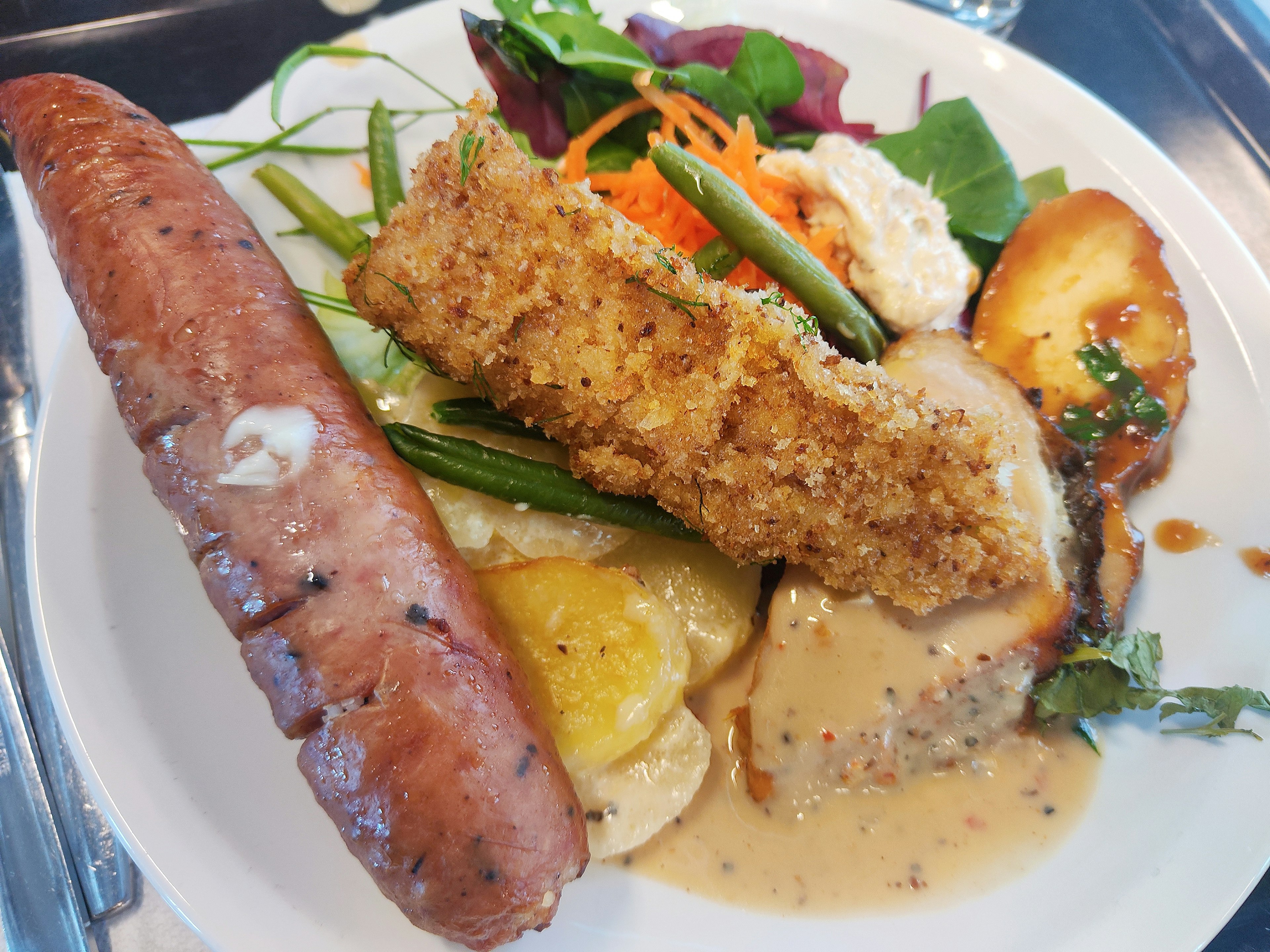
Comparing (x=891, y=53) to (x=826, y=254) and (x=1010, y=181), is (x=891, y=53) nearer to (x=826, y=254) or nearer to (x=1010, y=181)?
(x=1010, y=181)

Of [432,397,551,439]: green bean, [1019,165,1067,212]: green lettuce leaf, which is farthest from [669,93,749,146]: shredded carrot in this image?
[432,397,551,439]: green bean

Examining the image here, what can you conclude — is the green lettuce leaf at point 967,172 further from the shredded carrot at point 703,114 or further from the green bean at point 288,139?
the green bean at point 288,139

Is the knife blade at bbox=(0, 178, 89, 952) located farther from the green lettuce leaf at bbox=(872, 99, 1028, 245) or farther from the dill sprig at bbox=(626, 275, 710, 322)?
the green lettuce leaf at bbox=(872, 99, 1028, 245)

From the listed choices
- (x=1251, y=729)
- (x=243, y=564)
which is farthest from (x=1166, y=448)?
(x=243, y=564)

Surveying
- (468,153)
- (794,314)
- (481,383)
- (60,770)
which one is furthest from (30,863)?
(794,314)

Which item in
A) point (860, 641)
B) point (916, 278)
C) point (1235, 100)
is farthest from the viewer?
point (1235, 100)

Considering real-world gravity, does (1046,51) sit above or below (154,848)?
above

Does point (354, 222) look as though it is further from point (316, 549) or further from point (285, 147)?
point (316, 549)
